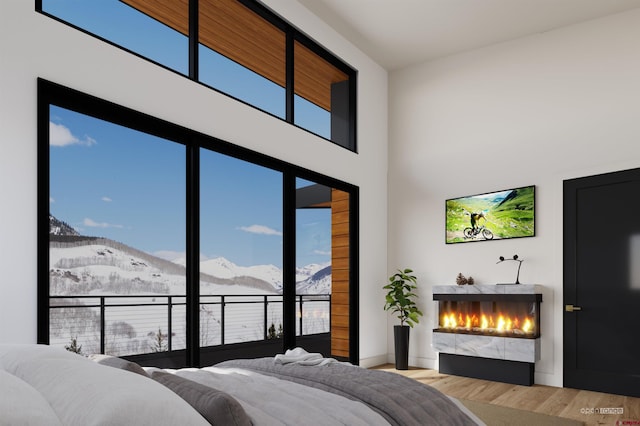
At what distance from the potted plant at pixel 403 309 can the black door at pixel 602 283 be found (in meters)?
1.79

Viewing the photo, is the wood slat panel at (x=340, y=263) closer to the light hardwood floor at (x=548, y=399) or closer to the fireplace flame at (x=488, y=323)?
the fireplace flame at (x=488, y=323)

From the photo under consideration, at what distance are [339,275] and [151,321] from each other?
2.89 meters

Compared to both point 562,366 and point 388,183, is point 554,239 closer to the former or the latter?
point 562,366

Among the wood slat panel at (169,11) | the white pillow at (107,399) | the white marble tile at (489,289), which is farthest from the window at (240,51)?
the white pillow at (107,399)

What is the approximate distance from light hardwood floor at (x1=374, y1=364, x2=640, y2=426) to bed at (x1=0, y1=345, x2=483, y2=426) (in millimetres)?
2717

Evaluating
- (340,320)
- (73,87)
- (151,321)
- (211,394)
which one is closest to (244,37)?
(73,87)

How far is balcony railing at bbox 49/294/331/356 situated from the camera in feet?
11.6

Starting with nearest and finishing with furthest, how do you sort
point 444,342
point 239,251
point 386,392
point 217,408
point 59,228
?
point 217,408, point 386,392, point 59,228, point 239,251, point 444,342

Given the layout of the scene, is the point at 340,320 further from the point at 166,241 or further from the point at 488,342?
the point at 166,241

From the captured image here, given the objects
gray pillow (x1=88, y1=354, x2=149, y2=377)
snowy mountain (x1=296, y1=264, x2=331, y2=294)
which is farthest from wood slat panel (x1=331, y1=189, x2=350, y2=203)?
gray pillow (x1=88, y1=354, x2=149, y2=377)

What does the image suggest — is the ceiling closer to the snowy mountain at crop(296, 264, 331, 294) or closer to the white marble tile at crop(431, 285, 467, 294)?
the snowy mountain at crop(296, 264, 331, 294)

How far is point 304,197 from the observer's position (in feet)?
19.2

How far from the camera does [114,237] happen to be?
12.6ft

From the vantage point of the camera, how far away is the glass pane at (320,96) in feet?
19.7
